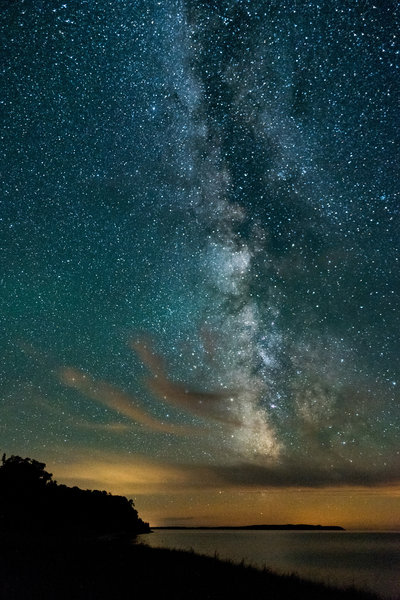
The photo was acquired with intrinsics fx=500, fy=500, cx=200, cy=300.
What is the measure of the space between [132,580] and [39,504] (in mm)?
59045

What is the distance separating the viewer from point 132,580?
18.5 m

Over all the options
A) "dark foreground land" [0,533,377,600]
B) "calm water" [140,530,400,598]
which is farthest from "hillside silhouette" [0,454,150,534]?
"dark foreground land" [0,533,377,600]

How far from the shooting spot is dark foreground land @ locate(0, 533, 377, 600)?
15.1 metres

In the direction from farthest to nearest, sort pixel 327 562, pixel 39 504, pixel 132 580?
pixel 39 504
pixel 327 562
pixel 132 580

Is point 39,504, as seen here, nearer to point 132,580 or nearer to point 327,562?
point 327,562

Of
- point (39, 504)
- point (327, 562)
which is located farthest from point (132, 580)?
point (39, 504)

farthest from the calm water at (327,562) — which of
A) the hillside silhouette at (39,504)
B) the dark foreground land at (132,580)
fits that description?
the hillside silhouette at (39,504)

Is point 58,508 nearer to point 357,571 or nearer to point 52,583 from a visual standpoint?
→ point 357,571

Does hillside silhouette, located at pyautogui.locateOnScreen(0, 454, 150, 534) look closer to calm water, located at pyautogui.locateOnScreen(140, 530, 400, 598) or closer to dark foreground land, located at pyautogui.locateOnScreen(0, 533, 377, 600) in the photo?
calm water, located at pyautogui.locateOnScreen(140, 530, 400, 598)

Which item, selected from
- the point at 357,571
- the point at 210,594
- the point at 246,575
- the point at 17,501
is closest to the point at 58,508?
the point at 17,501

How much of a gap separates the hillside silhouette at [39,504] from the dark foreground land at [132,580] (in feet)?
120

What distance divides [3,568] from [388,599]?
58.1ft

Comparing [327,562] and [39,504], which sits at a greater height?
[39,504]

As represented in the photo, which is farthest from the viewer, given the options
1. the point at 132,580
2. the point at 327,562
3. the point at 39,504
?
the point at 39,504
